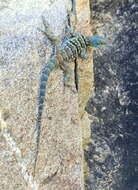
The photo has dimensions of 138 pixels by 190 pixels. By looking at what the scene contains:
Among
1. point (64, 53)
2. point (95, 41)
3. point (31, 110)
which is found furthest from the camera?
point (95, 41)

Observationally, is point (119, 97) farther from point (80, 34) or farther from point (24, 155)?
point (24, 155)

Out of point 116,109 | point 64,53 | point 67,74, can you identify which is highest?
point 64,53

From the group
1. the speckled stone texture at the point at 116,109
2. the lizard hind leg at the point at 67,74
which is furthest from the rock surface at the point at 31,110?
the speckled stone texture at the point at 116,109

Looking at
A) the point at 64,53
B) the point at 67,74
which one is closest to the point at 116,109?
the point at 67,74

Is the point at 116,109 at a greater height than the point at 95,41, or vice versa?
the point at 95,41

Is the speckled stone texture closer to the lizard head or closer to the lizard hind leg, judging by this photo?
the lizard head

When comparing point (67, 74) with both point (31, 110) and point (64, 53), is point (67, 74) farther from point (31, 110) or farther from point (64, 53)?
point (31, 110)

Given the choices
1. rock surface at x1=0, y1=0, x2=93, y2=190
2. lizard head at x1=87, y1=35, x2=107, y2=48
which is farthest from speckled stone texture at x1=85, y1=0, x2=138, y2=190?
rock surface at x1=0, y1=0, x2=93, y2=190

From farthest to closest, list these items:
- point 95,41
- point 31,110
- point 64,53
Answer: point 95,41 < point 64,53 < point 31,110
